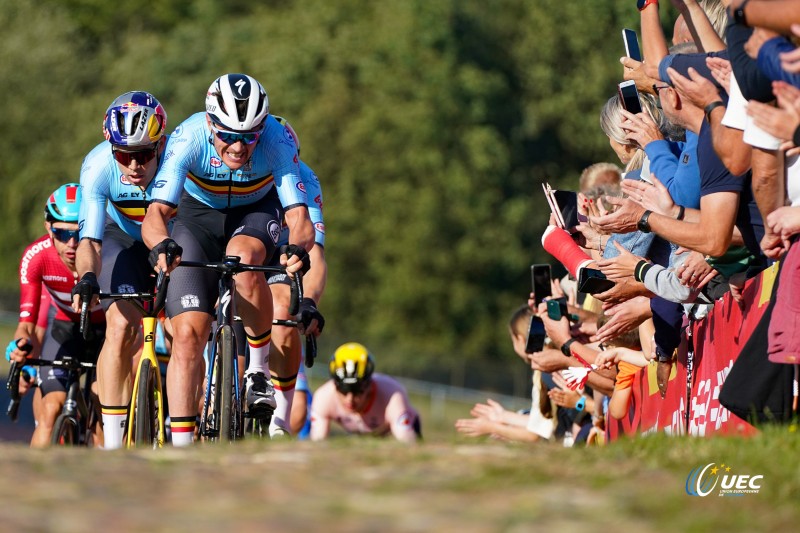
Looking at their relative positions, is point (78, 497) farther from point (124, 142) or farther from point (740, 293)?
point (124, 142)

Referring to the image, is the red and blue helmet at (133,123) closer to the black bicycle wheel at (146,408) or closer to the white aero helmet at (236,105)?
the white aero helmet at (236,105)

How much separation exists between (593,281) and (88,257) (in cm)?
388

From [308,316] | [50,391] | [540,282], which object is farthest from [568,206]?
[50,391]

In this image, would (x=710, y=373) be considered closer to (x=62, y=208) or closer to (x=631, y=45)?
(x=631, y=45)

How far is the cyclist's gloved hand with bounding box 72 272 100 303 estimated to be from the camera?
34.1 ft

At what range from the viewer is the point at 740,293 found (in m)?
7.72

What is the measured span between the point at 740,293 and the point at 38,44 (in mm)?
60415

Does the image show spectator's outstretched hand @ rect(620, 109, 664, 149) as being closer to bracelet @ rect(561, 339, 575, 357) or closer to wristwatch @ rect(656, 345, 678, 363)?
wristwatch @ rect(656, 345, 678, 363)

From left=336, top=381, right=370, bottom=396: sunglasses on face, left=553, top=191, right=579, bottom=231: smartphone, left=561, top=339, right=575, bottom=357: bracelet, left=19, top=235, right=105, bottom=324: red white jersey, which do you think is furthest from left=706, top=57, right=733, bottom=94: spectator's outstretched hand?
left=336, top=381, right=370, bottom=396: sunglasses on face

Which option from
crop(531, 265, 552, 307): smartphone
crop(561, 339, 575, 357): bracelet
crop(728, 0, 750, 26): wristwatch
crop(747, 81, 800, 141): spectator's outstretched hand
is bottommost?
crop(561, 339, 575, 357): bracelet

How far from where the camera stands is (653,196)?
834 centimetres

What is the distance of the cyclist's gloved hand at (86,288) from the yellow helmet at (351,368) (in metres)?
5.20

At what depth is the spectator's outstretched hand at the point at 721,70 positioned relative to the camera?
7.60 m

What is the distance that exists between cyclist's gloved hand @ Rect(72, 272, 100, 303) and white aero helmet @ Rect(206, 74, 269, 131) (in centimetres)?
138
